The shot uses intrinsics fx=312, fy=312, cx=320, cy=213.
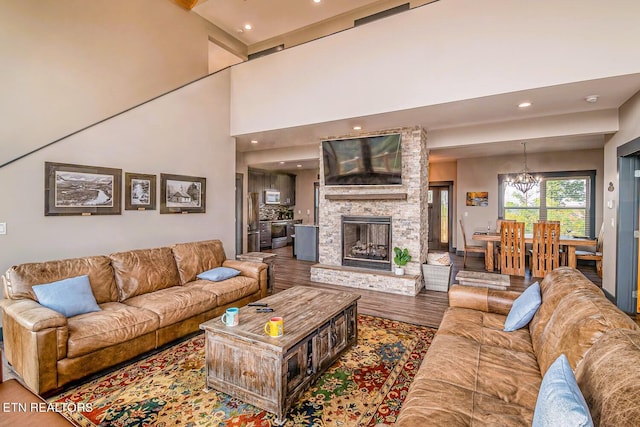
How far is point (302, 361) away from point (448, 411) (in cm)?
119

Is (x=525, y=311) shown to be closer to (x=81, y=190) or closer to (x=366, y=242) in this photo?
(x=366, y=242)

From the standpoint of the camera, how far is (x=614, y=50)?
10.4 feet

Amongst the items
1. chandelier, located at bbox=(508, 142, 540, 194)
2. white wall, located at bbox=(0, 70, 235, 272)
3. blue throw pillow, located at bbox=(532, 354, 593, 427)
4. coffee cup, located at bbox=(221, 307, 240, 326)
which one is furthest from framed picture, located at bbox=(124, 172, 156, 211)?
chandelier, located at bbox=(508, 142, 540, 194)

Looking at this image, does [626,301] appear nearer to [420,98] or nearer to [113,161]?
[420,98]

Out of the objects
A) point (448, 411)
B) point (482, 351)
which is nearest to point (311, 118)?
point (482, 351)

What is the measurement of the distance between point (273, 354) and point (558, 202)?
8.79 metres

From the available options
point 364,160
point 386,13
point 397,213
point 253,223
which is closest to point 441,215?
point 397,213

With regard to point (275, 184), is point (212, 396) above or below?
below

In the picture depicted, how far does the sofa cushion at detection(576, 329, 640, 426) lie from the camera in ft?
3.44

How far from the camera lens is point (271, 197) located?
10398mm

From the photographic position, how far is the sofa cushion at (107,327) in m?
2.49

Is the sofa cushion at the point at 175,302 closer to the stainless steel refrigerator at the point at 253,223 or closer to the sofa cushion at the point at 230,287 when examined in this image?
the sofa cushion at the point at 230,287

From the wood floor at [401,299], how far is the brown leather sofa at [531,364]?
→ 156 cm

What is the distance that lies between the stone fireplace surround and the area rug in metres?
2.32
